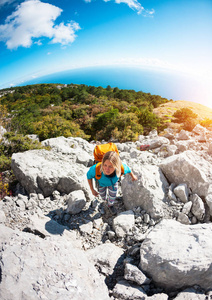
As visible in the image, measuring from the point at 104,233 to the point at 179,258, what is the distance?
2005 mm

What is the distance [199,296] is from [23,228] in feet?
13.0

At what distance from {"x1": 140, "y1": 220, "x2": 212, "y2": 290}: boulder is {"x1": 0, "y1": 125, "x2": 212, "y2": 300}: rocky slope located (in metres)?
0.02

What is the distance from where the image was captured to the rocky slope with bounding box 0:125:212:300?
2.26 m

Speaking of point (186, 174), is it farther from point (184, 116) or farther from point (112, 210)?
point (184, 116)

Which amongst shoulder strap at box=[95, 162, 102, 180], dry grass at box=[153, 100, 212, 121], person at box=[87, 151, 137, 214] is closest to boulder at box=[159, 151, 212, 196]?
person at box=[87, 151, 137, 214]

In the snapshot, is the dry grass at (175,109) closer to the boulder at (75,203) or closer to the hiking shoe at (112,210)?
the hiking shoe at (112,210)

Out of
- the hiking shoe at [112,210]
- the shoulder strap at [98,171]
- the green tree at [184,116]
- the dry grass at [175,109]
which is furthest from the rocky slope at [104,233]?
the dry grass at [175,109]

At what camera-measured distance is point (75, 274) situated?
234 cm

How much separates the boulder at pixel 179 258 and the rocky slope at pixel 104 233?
0.02 metres

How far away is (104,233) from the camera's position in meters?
3.87

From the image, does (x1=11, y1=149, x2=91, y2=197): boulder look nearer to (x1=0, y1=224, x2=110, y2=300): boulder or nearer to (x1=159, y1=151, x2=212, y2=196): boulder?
(x1=0, y1=224, x2=110, y2=300): boulder

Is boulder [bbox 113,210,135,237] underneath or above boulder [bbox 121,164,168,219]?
underneath

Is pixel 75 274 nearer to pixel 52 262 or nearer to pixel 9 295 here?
pixel 52 262

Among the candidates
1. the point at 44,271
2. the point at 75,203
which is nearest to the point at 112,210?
the point at 75,203
